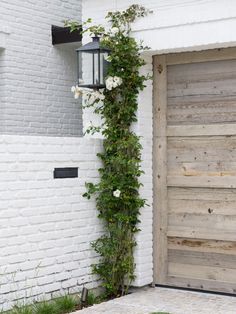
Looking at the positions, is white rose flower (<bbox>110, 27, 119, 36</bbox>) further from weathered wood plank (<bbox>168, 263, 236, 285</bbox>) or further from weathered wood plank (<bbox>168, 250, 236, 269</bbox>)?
weathered wood plank (<bbox>168, 263, 236, 285</bbox>)

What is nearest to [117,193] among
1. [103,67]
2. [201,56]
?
[103,67]

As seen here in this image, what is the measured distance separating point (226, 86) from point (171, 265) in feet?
5.76

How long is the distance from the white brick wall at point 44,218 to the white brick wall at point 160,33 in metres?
0.46

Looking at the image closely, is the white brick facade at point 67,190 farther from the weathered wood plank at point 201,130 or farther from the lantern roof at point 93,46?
the lantern roof at point 93,46

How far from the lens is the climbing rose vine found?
626 centimetres

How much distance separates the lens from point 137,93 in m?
6.37

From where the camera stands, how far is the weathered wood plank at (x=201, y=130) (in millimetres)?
6059

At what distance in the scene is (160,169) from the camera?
6.47 m

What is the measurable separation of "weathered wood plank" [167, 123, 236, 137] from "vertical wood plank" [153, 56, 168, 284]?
0.11m

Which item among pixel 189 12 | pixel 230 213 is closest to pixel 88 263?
pixel 230 213

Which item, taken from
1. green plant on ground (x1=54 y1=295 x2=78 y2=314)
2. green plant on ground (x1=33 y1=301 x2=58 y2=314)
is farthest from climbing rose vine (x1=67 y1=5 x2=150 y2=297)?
green plant on ground (x1=33 y1=301 x2=58 y2=314)

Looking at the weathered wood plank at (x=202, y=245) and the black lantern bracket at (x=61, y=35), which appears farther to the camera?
the black lantern bracket at (x=61, y=35)

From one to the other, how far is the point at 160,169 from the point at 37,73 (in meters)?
2.24

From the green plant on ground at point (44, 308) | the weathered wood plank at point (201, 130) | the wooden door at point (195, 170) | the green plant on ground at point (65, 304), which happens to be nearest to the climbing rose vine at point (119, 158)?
the wooden door at point (195, 170)
